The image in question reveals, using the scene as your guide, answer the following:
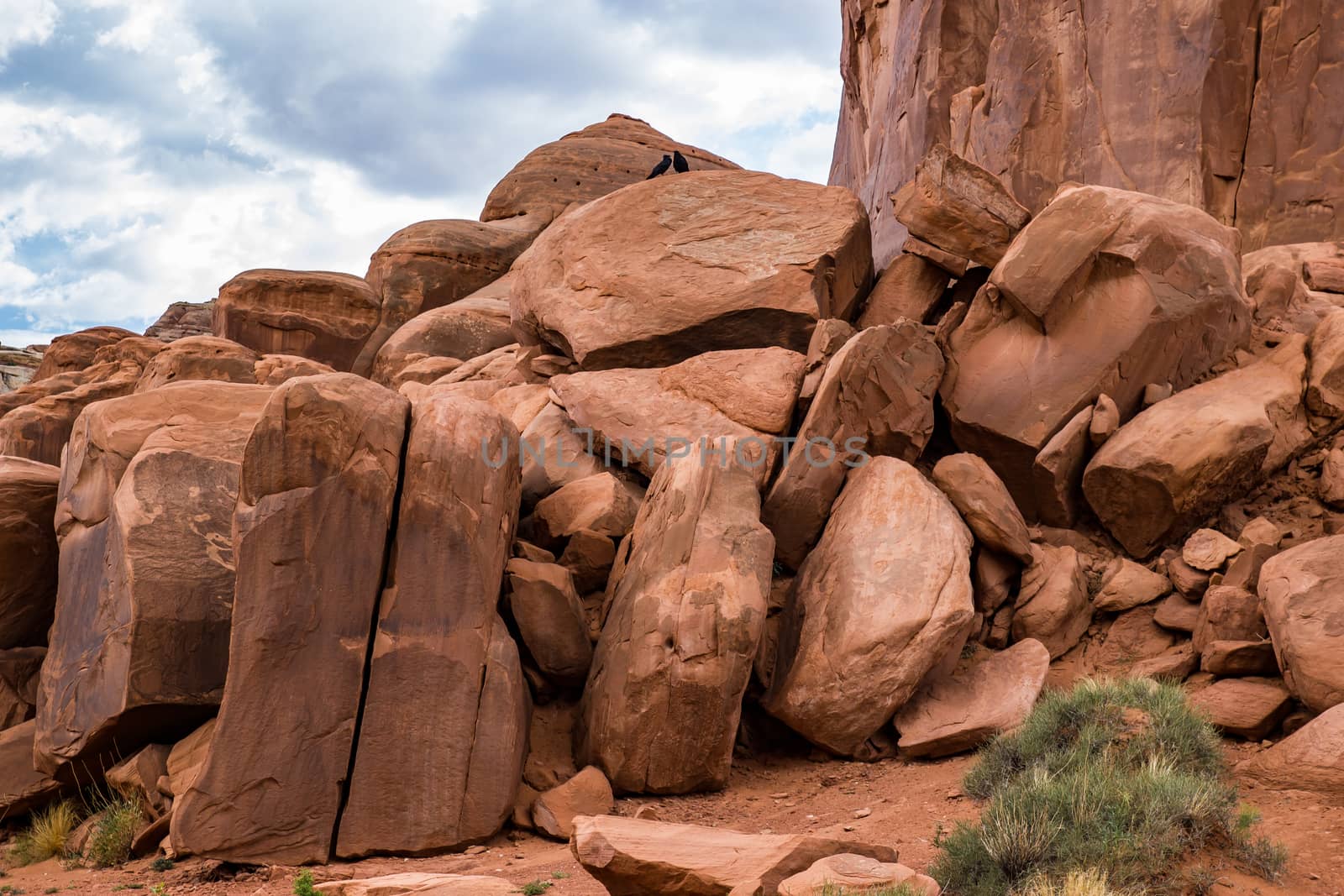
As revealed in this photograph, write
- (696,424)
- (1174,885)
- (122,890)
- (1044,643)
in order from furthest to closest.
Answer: (696,424), (1044,643), (122,890), (1174,885)

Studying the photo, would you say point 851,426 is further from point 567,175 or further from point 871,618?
point 567,175

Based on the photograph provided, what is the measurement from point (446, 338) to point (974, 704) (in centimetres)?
1405

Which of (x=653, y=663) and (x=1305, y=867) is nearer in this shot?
(x=1305, y=867)

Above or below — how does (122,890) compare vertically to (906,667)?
below

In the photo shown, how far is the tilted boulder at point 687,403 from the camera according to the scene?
1154cm

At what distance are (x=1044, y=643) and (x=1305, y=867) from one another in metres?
3.94


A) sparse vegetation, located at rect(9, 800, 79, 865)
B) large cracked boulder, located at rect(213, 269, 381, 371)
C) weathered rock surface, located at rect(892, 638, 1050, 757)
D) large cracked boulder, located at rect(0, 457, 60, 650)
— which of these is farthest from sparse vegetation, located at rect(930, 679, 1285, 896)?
large cracked boulder, located at rect(213, 269, 381, 371)

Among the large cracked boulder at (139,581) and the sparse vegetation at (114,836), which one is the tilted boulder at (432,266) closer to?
the large cracked boulder at (139,581)

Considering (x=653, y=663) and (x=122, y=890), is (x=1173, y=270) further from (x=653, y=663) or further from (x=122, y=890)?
(x=122, y=890)

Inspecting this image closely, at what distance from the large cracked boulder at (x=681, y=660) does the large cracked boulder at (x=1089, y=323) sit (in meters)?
3.60

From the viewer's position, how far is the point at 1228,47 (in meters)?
16.2

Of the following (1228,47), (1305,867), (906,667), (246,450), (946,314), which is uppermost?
(1228,47)

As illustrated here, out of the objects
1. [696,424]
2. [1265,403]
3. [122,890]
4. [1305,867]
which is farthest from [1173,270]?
[122,890]

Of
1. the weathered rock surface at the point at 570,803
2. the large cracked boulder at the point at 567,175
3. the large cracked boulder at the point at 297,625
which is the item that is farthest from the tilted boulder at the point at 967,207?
the large cracked boulder at the point at 567,175
